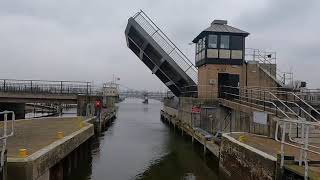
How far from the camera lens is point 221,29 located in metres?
29.4

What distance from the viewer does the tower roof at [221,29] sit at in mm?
29000

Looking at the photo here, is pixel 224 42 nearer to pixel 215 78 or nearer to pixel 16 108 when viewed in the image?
pixel 215 78

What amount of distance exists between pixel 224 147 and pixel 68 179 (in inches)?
245

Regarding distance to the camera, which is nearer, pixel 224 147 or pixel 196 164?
pixel 224 147

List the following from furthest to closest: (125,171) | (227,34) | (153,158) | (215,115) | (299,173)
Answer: (227,34)
(215,115)
(153,158)
(125,171)
(299,173)

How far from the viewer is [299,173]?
929cm

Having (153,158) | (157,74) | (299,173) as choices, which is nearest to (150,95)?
(157,74)

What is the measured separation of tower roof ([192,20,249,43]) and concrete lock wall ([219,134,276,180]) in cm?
1416

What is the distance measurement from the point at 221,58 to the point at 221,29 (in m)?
2.11

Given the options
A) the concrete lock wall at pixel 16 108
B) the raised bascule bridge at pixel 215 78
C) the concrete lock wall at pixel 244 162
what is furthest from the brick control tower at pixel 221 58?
the concrete lock wall at pixel 16 108

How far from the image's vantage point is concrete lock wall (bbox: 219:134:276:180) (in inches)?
438

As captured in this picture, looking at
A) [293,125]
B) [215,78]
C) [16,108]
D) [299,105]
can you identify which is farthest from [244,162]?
[16,108]

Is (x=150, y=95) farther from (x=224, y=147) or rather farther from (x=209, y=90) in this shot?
(x=224, y=147)

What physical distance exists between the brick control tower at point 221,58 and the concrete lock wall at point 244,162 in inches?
528
